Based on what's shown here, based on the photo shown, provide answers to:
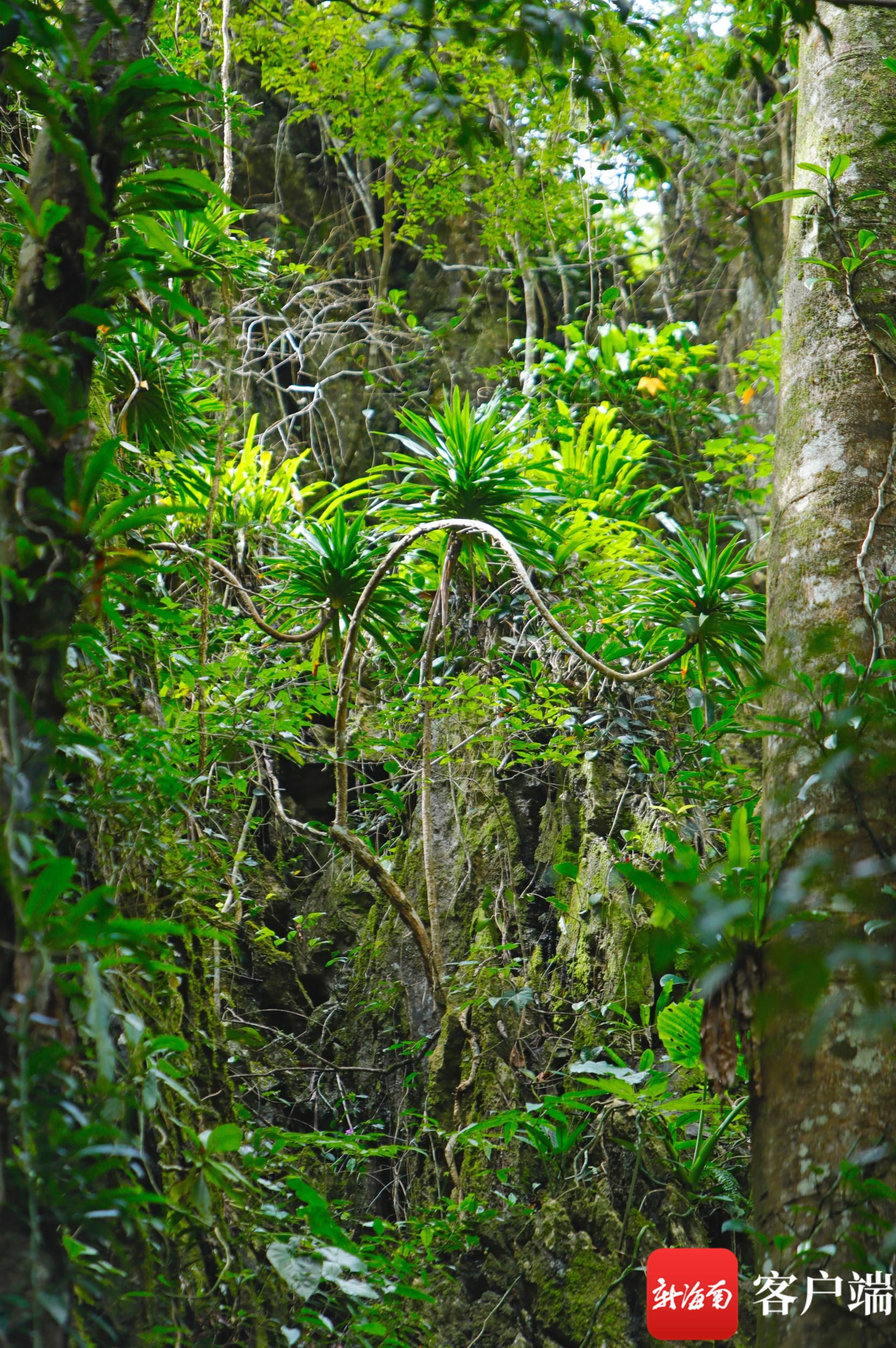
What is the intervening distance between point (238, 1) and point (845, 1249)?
7580 mm

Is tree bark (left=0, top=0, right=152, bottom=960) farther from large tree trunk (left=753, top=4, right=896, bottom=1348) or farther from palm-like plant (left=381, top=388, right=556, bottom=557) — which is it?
palm-like plant (left=381, top=388, right=556, bottom=557)

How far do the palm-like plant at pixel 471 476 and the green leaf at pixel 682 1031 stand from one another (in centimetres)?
160

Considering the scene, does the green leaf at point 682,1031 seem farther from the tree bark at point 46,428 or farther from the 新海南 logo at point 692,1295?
the tree bark at point 46,428

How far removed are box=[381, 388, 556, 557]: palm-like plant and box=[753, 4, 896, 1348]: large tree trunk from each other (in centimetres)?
122

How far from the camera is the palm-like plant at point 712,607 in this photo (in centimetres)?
309

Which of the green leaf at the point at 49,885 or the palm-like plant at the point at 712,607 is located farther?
the palm-like plant at the point at 712,607

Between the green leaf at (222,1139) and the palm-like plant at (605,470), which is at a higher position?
the palm-like plant at (605,470)

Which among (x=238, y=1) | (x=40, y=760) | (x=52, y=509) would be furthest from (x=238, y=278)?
(x=238, y=1)

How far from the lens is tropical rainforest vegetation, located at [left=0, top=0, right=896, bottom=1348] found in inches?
47.9

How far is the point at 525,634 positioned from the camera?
4.00 metres

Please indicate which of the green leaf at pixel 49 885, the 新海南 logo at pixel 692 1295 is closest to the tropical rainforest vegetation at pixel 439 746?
the green leaf at pixel 49 885

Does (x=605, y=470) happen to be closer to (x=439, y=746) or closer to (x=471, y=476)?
(x=471, y=476)

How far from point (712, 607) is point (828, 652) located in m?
1.35

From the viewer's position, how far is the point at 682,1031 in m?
2.64
